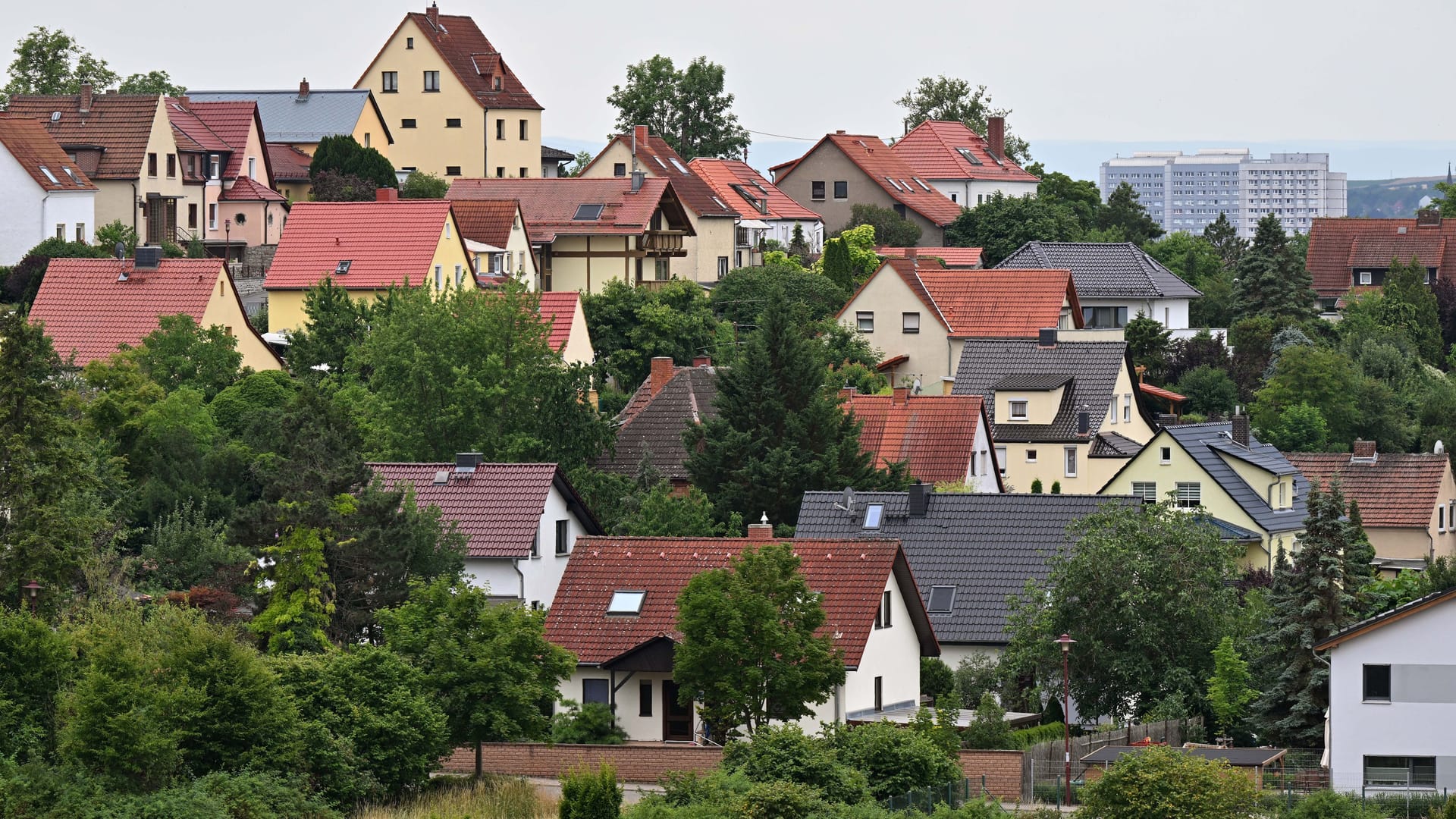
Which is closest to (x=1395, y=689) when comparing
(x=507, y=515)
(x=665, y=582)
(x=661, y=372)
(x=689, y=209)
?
(x=665, y=582)

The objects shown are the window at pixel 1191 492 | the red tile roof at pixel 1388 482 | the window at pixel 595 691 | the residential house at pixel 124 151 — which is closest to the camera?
the window at pixel 595 691

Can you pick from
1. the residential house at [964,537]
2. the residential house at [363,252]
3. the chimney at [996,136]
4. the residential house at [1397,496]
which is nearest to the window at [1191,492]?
the residential house at [1397,496]

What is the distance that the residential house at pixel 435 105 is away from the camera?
10338 cm

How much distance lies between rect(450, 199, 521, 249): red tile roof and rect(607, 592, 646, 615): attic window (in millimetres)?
33368

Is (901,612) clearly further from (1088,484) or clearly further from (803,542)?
(1088,484)

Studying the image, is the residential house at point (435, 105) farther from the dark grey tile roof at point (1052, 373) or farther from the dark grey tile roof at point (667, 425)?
the dark grey tile roof at point (667, 425)

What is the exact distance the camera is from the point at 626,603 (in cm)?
4762

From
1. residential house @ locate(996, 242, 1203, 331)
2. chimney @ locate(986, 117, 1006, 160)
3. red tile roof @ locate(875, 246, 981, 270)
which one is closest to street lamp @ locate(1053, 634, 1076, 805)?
residential house @ locate(996, 242, 1203, 331)

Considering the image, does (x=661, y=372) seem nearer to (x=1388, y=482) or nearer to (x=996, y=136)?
(x=1388, y=482)

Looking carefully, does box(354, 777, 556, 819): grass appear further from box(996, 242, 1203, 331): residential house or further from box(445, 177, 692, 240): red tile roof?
box(996, 242, 1203, 331): residential house

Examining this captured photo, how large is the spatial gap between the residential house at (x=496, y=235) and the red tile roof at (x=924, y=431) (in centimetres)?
1565

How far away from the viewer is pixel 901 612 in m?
47.9

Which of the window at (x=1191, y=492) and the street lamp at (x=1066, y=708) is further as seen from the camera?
the window at (x=1191, y=492)

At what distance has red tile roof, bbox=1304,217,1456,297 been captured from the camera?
4941 inches
